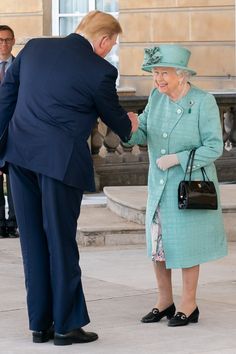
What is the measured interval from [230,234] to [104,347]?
421cm

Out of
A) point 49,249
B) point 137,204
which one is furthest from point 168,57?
point 137,204

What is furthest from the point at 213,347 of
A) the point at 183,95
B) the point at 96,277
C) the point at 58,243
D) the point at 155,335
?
the point at 96,277

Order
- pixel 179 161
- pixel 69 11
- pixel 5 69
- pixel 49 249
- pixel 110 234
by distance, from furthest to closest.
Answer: pixel 69 11, pixel 5 69, pixel 110 234, pixel 179 161, pixel 49 249

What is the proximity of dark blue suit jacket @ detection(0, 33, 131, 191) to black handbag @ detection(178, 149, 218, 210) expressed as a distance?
2.10 ft

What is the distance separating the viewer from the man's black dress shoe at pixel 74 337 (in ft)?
24.4

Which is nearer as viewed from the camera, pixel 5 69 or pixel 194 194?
pixel 194 194

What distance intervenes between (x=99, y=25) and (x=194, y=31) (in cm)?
1091

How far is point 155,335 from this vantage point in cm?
767

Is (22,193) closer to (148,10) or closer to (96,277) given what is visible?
(96,277)

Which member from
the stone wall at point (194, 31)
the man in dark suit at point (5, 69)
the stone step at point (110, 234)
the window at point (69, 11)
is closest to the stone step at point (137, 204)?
the stone step at point (110, 234)

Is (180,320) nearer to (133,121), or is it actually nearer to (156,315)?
(156,315)

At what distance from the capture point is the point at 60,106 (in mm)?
7250

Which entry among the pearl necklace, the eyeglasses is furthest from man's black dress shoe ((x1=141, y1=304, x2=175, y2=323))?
the eyeglasses

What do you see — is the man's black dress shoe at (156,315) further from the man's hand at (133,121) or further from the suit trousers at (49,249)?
the man's hand at (133,121)
